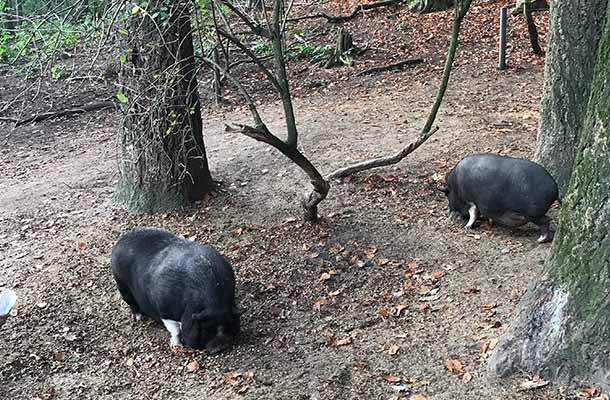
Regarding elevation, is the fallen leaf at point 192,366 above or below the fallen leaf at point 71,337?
below

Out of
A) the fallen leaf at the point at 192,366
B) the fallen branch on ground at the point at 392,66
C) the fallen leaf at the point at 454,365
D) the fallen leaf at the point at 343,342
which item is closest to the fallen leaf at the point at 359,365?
the fallen leaf at the point at 343,342

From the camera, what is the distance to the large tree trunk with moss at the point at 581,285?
3977mm

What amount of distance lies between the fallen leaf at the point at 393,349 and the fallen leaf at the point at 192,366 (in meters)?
1.54

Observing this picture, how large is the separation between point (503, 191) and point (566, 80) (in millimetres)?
1282

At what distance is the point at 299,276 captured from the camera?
6.88 m

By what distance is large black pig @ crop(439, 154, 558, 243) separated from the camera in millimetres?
6820

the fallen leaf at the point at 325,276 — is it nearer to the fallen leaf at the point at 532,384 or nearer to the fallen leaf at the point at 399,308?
the fallen leaf at the point at 399,308

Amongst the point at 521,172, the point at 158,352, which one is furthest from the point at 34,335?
the point at 521,172

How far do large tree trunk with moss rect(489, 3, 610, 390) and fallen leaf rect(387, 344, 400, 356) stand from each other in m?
1.01

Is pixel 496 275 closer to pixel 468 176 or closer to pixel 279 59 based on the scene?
pixel 468 176

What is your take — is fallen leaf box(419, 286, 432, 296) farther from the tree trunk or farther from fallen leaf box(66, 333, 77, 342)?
the tree trunk

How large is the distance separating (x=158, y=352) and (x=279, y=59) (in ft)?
9.42

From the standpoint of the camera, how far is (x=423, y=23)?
1770 centimetres

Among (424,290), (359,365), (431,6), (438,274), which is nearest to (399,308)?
(424,290)
